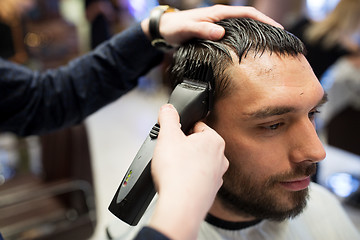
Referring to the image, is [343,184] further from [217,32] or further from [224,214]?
[217,32]

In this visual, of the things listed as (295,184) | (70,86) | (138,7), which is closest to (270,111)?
(295,184)

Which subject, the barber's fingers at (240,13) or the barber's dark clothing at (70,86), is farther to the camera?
the barber's dark clothing at (70,86)

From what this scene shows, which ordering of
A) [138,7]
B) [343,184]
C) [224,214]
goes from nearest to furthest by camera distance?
1. [224,214]
2. [343,184]
3. [138,7]

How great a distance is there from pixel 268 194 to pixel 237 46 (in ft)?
1.26

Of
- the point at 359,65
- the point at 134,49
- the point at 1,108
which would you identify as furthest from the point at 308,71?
the point at 359,65

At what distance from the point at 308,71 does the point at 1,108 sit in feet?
3.19

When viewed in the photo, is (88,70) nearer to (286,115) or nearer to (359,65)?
(286,115)

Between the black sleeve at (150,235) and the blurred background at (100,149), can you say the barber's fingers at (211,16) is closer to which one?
the blurred background at (100,149)

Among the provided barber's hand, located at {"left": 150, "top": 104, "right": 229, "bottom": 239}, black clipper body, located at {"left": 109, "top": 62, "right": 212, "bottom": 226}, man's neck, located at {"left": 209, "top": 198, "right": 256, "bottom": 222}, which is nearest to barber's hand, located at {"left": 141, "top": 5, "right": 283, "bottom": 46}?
black clipper body, located at {"left": 109, "top": 62, "right": 212, "bottom": 226}

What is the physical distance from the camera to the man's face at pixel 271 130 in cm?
77

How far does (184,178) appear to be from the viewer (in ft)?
1.60

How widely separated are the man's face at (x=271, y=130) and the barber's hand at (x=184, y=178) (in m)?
0.25

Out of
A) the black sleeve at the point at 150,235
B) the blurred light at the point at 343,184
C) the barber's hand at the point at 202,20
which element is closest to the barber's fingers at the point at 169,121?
the black sleeve at the point at 150,235

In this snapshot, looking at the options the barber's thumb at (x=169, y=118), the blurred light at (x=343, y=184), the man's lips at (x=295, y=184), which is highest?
the barber's thumb at (x=169, y=118)
